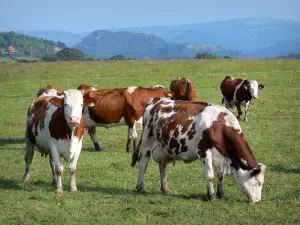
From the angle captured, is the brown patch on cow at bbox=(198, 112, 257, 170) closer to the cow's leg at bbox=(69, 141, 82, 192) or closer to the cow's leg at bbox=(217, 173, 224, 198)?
the cow's leg at bbox=(217, 173, 224, 198)

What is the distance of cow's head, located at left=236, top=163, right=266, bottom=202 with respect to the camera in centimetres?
878

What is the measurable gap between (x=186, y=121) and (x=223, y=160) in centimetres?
108

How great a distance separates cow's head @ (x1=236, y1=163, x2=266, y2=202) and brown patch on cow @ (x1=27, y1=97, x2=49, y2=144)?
4424 mm

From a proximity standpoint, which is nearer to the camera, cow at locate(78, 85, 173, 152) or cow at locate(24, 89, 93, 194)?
cow at locate(24, 89, 93, 194)

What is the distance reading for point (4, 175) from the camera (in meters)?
12.0

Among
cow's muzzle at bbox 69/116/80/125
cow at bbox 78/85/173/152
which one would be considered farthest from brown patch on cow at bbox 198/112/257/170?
cow at bbox 78/85/173/152

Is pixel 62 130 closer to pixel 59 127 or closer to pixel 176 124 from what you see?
pixel 59 127

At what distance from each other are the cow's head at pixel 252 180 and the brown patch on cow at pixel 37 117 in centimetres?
442

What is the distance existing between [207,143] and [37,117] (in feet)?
13.3

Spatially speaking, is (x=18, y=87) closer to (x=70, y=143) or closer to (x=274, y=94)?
(x=274, y=94)

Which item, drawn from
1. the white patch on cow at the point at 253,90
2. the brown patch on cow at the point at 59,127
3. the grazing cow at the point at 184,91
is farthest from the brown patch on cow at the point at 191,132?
the white patch on cow at the point at 253,90

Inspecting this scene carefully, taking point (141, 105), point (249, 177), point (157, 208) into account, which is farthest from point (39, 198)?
point (141, 105)

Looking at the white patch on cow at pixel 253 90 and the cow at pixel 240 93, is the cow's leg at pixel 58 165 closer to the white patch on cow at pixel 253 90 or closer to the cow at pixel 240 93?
the cow at pixel 240 93

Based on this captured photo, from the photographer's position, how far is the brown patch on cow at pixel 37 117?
10468 millimetres
